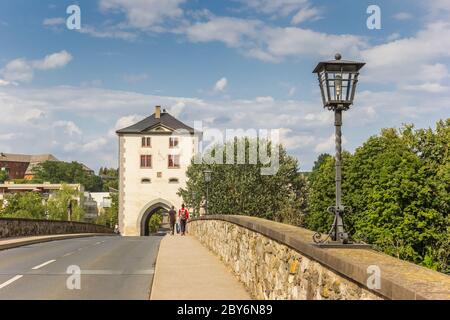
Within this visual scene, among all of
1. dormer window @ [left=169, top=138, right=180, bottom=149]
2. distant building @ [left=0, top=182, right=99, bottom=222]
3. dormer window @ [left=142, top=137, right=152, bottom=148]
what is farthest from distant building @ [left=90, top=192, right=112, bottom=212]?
dormer window @ [left=169, top=138, right=180, bottom=149]

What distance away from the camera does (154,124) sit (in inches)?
2869

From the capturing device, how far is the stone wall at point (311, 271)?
3768mm

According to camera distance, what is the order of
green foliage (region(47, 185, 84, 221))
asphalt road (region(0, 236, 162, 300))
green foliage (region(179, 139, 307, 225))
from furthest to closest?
green foliage (region(47, 185, 84, 221)), green foliage (region(179, 139, 307, 225)), asphalt road (region(0, 236, 162, 300))

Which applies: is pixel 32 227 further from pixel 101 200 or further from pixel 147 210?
pixel 101 200

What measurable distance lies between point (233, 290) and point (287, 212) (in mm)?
53685

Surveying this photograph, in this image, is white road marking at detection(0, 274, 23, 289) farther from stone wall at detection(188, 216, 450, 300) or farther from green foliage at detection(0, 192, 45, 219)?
green foliage at detection(0, 192, 45, 219)

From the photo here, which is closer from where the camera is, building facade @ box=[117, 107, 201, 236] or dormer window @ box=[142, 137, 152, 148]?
building facade @ box=[117, 107, 201, 236]

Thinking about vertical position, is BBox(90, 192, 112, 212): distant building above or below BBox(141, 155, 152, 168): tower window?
below

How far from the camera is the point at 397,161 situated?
49438mm

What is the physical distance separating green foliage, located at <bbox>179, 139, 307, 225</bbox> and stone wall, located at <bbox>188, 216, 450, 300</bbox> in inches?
1973

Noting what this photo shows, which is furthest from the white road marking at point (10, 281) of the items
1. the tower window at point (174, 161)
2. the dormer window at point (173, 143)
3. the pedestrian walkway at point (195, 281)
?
the dormer window at point (173, 143)

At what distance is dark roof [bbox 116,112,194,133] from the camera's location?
72875mm

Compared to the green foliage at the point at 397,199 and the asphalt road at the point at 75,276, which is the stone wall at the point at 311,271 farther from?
the green foliage at the point at 397,199

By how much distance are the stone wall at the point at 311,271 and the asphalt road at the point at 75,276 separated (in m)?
2.08
